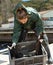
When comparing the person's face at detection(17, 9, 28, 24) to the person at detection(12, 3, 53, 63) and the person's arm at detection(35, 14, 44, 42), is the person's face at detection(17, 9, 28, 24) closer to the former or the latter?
the person at detection(12, 3, 53, 63)

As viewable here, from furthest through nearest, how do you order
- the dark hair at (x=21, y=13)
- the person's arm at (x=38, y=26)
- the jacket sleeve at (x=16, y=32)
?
1. the jacket sleeve at (x=16, y=32)
2. the person's arm at (x=38, y=26)
3. the dark hair at (x=21, y=13)

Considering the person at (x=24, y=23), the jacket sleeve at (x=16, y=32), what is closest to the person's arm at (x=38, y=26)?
the person at (x=24, y=23)

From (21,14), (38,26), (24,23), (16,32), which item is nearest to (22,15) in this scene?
(21,14)

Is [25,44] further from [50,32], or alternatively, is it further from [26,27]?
[50,32]

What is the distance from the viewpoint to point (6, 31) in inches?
835

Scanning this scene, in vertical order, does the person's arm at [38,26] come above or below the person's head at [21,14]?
below

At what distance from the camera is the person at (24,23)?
5434 millimetres

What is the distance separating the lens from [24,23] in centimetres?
569

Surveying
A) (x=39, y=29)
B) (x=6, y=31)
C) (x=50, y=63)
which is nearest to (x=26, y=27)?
(x=39, y=29)

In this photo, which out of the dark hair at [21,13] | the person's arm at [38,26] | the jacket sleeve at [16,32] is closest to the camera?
the dark hair at [21,13]

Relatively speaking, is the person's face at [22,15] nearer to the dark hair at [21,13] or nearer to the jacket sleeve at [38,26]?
the dark hair at [21,13]

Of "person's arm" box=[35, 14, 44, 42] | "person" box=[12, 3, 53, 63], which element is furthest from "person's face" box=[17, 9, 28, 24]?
"person's arm" box=[35, 14, 44, 42]

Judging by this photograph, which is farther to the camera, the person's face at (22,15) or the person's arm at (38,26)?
the person's arm at (38,26)

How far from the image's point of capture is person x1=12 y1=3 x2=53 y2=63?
17.8 ft
